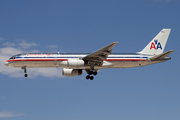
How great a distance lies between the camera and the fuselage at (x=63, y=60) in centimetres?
4797

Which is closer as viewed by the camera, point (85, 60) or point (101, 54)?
point (101, 54)

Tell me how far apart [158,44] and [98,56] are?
1303 centimetres

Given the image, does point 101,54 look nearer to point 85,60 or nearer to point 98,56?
point 98,56

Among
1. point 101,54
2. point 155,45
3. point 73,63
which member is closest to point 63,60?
point 73,63

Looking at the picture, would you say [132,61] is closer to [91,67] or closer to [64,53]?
[91,67]

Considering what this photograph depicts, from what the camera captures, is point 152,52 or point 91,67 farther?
point 152,52

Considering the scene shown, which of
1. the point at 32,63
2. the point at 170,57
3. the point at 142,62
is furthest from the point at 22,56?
the point at 170,57

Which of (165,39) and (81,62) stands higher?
(165,39)

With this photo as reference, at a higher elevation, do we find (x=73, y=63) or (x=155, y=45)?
(x=155, y=45)

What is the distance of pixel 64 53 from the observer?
49031 millimetres

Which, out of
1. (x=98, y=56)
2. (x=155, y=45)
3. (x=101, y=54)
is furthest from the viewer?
(x=155, y=45)

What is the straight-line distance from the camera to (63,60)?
48000 millimetres

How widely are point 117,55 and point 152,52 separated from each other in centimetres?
716

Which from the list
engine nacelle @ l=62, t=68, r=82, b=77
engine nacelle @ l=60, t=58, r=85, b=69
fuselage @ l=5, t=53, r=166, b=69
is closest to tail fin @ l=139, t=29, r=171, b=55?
fuselage @ l=5, t=53, r=166, b=69
